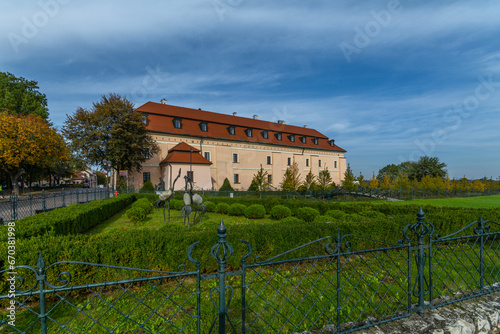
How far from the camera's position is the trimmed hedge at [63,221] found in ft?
19.6

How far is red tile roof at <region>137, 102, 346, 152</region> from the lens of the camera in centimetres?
3325

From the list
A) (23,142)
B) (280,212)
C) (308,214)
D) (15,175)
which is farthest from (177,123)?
(308,214)

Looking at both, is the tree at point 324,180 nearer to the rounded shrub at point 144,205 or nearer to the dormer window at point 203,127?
the dormer window at point 203,127

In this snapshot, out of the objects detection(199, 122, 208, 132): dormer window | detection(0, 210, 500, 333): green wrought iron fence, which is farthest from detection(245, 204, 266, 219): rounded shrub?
detection(199, 122, 208, 132): dormer window

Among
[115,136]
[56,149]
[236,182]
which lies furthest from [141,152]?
[236,182]

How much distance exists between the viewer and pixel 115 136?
27.9m

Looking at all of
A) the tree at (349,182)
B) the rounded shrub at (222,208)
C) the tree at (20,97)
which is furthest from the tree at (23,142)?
the tree at (349,182)

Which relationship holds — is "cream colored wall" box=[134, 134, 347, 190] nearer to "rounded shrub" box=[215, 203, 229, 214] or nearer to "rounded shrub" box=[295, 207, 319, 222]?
"rounded shrub" box=[215, 203, 229, 214]

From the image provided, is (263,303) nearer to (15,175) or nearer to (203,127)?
(203,127)

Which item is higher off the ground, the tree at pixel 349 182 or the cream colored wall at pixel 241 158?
the cream colored wall at pixel 241 158

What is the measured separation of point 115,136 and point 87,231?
19.8 m

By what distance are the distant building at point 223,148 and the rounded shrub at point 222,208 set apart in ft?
45.6

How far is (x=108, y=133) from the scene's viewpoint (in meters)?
27.9

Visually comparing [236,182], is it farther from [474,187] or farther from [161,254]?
[474,187]
